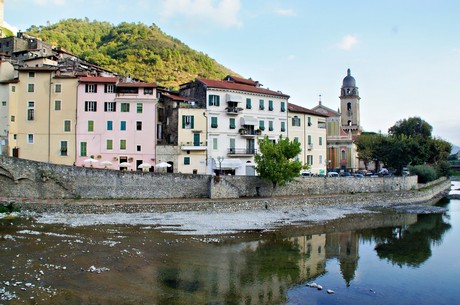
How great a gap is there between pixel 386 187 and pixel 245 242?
33.8m

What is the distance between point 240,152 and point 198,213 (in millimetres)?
14820

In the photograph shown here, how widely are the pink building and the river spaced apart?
1255 cm

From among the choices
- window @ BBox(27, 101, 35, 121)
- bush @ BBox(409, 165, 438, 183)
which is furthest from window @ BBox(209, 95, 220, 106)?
bush @ BBox(409, 165, 438, 183)

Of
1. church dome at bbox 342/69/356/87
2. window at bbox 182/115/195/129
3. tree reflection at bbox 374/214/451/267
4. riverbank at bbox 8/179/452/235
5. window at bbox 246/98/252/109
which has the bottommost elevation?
tree reflection at bbox 374/214/451/267

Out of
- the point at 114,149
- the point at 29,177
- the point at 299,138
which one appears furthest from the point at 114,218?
the point at 299,138

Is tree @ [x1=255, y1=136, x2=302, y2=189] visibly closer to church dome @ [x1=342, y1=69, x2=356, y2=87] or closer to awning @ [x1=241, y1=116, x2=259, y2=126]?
awning @ [x1=241, y1=116, x2=259, y2=126]

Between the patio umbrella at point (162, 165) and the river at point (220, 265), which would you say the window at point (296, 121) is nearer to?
the patio umbrella at point (162, 165)

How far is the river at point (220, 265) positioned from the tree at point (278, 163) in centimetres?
944

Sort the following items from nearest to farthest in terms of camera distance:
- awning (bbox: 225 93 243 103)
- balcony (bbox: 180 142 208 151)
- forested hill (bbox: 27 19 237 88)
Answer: balcony (bbox: 180 142 208 151), awning (bbox: 225 93 243 103), forested hill (bbox: 27 19 237 88)

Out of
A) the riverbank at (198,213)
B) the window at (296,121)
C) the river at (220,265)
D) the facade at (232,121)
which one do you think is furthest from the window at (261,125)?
the river at (220,265)

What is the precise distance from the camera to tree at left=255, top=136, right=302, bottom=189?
40.6 metres

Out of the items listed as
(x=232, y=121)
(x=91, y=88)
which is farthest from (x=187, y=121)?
(x=91, y=88)

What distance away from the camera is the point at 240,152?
156 ft

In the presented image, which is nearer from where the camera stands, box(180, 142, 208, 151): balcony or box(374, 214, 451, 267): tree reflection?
box(374, 214, 451, 267): tree reflection
